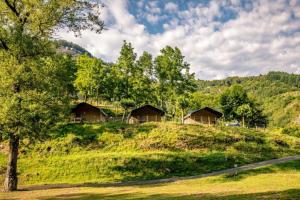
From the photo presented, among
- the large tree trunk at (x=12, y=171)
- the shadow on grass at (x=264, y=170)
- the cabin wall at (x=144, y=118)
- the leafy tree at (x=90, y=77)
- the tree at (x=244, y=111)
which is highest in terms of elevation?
the leafy tree at (x=90, y=77)

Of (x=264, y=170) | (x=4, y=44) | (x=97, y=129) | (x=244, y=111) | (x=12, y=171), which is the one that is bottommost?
(x=264, y=170)

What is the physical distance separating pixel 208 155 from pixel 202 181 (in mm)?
12737

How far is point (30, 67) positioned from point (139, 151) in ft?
85.6

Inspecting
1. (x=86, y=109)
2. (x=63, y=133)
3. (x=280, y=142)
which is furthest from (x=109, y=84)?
(x=280, y=142)

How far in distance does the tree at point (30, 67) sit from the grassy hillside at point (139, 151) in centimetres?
1245

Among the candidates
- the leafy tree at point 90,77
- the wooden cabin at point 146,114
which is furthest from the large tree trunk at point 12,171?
the leafy tree at point 90,77

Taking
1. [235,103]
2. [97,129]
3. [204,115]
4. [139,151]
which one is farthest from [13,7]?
[235,103]

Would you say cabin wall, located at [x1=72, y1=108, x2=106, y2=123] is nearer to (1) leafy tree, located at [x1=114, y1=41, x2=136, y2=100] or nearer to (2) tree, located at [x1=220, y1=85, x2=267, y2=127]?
(1) leafy tree, located at [x1=114, y1=41, x2=136, y2=100]

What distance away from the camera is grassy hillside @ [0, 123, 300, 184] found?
1533 inches

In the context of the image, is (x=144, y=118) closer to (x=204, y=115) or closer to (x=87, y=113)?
(x=87, y=113)

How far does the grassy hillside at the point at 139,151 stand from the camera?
3894cm

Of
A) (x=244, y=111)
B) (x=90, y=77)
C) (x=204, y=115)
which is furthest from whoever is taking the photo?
(x=244, y=111)

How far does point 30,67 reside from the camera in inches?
1022

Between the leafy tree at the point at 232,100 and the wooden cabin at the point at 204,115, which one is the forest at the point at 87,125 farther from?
the wooden cabin at the point at 204,115
